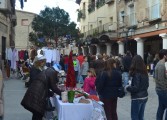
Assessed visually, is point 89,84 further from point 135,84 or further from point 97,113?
point 97,113

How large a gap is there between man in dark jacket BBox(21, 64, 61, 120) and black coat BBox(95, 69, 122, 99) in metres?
1.04

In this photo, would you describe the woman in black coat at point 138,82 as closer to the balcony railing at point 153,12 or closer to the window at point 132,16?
the balcony railing at point 153,12

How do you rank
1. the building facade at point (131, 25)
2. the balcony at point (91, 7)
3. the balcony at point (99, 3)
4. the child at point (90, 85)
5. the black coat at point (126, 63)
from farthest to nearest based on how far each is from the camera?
the balcony at point (91, 7)
the balcony at point (99, 3)
the building facade at point (131, 25)
the black coat at point (126, 63)
the child at point (90, 85)

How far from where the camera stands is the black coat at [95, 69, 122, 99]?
7.58 m

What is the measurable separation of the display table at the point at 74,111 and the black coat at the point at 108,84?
0.88 meters

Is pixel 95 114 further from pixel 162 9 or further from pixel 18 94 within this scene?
pixel 162 9

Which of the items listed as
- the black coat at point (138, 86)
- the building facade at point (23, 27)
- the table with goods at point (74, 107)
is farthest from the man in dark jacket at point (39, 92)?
the building facade at point (23, 27)

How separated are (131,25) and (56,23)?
50.9ft

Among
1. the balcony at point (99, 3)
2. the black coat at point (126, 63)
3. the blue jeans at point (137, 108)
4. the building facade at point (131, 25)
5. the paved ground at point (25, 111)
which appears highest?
the balcony at point (99, 3)

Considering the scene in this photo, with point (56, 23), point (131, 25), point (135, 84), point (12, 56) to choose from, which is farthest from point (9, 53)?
point (56, 23)

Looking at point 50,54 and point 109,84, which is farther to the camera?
point 50,54

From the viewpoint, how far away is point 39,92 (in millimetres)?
6719

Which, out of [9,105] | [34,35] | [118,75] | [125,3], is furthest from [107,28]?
[118,75]

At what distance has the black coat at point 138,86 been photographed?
7.13 meters
